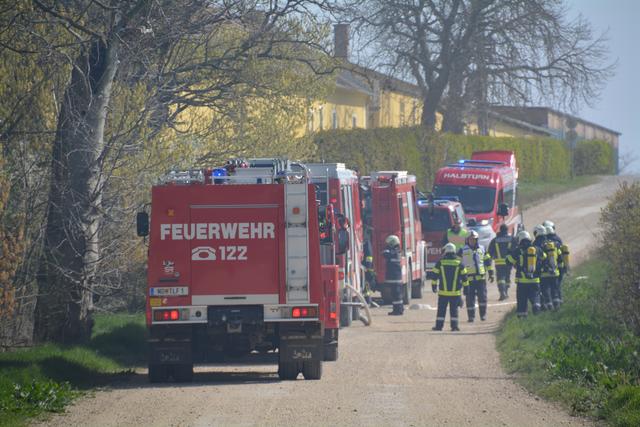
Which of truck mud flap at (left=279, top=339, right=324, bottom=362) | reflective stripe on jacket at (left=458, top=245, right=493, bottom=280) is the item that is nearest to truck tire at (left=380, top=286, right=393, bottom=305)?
reflective stripe on jacket at (left=458, top=245, right=493, bottom=280)

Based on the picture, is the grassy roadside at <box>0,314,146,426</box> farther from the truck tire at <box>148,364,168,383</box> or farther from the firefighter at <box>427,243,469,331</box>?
the firefighter at <box>427,243,469,331</box>

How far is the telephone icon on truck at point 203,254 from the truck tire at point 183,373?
58.4 inches

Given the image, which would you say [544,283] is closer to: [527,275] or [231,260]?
[527,275]

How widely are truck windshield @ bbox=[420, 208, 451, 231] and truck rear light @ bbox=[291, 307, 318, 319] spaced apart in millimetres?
16776

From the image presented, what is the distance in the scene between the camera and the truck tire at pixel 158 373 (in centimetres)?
1500

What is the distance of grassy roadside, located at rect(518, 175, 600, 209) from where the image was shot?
184 feet

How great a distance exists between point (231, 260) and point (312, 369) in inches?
72.6

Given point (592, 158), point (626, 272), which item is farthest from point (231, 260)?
point (592, 158)

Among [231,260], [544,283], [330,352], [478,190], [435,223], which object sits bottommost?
[330,352]

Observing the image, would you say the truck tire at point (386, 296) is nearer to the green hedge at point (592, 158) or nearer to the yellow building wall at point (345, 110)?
the yellow building wall at point (345, 110)

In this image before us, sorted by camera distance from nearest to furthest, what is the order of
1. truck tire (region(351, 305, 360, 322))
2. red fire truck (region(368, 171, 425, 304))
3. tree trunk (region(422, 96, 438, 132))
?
truck tire (region(351, 305, 360, 322)) < red fire truck (region(368, 171, 425, 304)) < tree trunk (region(422, 96, 438, 132))

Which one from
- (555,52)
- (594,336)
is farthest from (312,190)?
(555,52)

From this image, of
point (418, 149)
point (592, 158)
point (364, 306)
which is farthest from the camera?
point (592, 158)

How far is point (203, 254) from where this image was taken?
14750 mm
